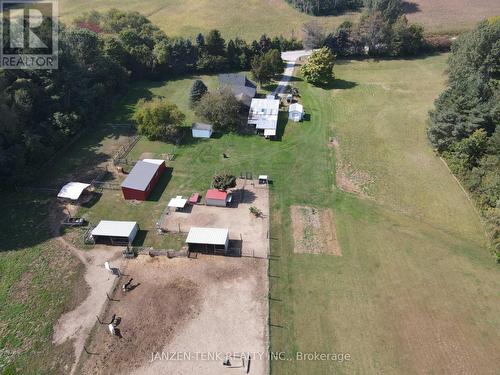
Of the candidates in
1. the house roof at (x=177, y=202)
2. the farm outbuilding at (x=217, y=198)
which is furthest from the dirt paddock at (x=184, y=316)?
the farm outbuilding at (x=217, y=198)

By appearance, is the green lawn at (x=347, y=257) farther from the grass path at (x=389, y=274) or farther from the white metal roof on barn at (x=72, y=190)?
the white metal roof on barn at (x=72, y=190)

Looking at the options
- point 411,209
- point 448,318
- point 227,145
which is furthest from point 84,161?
point 448,318

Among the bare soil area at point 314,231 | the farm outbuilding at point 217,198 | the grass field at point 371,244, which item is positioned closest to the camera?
the grass field at point 371,244

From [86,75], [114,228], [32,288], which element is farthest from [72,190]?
[86,75]

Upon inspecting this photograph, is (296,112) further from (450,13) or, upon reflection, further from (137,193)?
(450,13)

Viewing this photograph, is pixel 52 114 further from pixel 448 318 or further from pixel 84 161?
pixel 448 318

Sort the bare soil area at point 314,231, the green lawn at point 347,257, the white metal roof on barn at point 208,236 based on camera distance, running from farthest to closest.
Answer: the bare soil area at point 314,231 → the white metal roof on barn at point 208,236 → the green lawn at point 347,257

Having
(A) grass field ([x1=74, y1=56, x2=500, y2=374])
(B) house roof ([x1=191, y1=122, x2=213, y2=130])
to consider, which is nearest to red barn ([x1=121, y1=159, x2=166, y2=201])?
(A) grass field ([x1=74, y1=56, x2=500, y2=374])

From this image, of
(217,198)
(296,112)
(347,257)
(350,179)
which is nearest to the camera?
(347,257)
